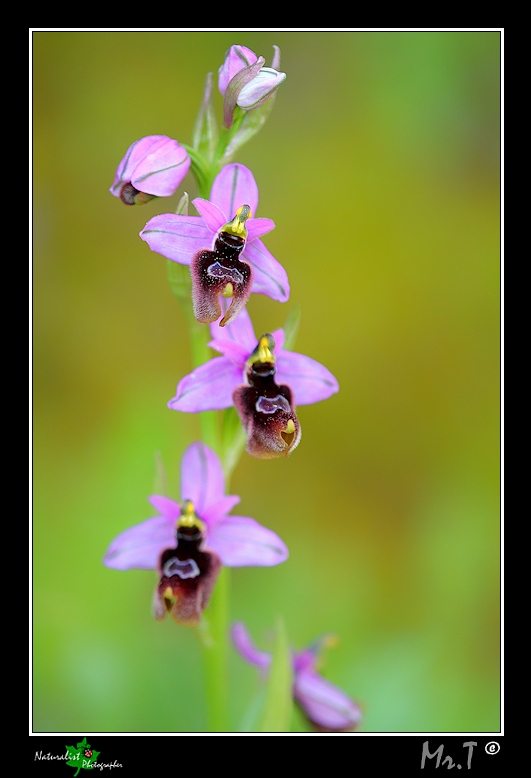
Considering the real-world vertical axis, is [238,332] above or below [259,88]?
below

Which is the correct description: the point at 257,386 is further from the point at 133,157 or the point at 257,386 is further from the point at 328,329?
the point at 328,329

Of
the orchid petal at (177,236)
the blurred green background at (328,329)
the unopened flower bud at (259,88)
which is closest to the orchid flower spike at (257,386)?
the orchid petal at (177,236)

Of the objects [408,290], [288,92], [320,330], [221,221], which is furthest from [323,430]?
[221,221]

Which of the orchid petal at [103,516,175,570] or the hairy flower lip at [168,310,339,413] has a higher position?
the hairy flower lip at [168,310,339,413]

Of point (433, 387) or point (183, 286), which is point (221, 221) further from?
point (433, 387)

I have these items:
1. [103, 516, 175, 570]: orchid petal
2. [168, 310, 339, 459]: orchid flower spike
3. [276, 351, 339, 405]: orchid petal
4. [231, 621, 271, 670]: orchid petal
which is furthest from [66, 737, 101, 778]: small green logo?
[276, 351, 339, 405]: orchid petal

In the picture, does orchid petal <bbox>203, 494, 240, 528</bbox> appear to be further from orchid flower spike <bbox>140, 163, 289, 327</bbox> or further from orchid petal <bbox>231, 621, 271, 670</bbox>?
orchid petal <bbox>231, 621, 271, 670</bbox>

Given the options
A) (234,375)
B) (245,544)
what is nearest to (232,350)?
(234,375)

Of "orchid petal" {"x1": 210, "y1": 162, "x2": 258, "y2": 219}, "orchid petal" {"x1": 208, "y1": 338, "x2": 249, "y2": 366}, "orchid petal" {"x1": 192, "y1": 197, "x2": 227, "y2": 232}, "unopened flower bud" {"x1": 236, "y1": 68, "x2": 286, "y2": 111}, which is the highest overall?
"unopened flower bud" {"x1": 236, "y1": 68, "x2": 286, "y2": 111}
